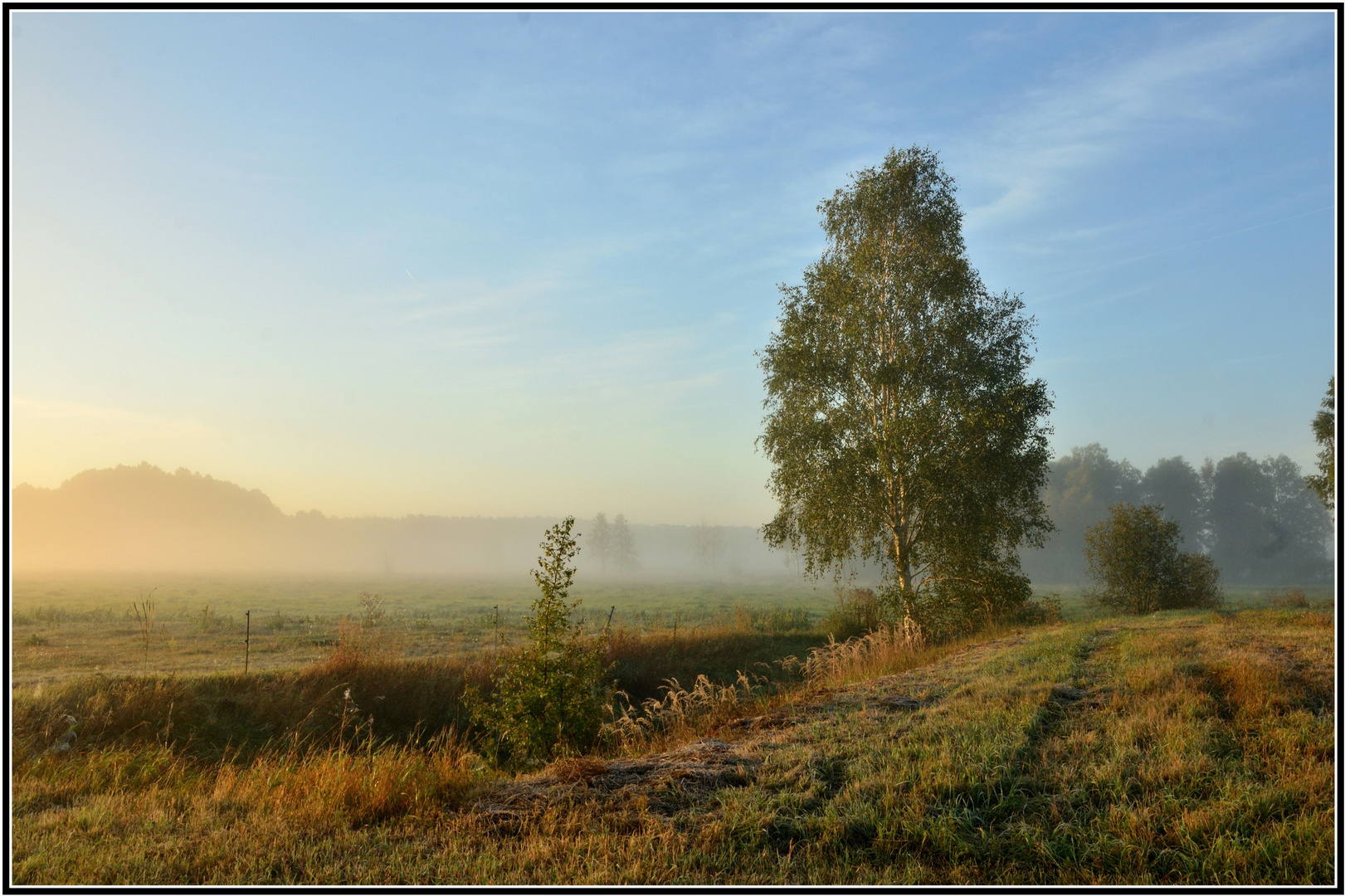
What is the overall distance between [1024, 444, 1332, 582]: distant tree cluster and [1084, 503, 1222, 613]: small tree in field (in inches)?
2684

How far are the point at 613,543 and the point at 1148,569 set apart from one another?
112 m

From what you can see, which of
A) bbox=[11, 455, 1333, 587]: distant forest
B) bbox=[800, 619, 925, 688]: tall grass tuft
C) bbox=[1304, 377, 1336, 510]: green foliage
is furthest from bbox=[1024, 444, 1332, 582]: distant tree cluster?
bbox=[800, 619, 925, 688]: tall grass tuft

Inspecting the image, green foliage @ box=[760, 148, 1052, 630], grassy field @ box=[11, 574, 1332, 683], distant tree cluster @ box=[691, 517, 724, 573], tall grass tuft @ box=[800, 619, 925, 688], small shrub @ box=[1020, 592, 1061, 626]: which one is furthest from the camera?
distant tree cluster @ box=[691, 517, 724, 573]

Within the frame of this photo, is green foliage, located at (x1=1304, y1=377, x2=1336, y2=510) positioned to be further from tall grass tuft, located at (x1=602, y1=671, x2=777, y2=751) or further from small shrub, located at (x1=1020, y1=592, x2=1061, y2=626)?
tall grass tuft, located at (x1=602, y1=671, x2=777, y2=751)

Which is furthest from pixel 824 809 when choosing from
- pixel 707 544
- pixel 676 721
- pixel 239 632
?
pixel 707 544

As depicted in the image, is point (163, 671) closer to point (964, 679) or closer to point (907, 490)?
point (964, 679)

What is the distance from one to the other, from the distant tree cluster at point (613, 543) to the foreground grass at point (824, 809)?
126169 mm

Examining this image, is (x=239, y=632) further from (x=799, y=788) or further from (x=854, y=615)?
(x=799, y=788)

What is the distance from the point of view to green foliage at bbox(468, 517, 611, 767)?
9.67 m

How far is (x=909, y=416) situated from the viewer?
19.7 metres

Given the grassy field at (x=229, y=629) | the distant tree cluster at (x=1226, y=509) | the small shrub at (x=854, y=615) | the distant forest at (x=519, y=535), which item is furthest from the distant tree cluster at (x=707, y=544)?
the small shrub at (x=854, y=615)

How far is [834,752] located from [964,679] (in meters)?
4.95

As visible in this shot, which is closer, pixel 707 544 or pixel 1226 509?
pixel 1226 509

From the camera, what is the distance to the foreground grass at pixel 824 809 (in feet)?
15.4
